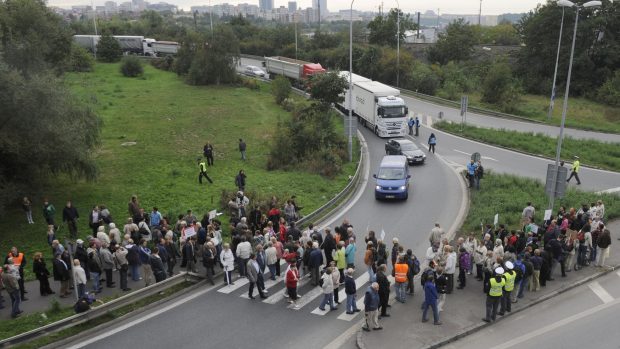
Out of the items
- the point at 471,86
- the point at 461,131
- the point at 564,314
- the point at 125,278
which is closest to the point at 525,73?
the point at 471,86

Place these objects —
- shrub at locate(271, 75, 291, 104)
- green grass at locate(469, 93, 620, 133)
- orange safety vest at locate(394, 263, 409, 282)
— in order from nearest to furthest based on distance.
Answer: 1. orange safety vest at locate(394, 263, 409, 282)
2. green grass at locate(469, 93, 620, 133)
3. shrub at locate(271, 75, 291, 104)

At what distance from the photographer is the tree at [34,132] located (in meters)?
19.1

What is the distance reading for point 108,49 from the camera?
83625 millimetres

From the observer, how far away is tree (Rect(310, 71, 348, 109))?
123 ft

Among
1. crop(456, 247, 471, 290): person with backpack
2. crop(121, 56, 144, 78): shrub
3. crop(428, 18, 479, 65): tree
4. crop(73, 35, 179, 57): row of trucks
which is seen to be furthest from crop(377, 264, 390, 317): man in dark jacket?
crop(73, 35, 179, 57): row of trucks

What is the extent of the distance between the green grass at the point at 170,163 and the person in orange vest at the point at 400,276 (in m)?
8.51

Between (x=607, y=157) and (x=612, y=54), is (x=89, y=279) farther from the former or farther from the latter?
(x=612, y=54)

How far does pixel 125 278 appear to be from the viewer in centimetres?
1524

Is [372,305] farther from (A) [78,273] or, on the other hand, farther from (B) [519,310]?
(A) [78,273]

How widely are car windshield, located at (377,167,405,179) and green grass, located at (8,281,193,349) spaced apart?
12884 millimetres

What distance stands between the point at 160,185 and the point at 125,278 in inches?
436

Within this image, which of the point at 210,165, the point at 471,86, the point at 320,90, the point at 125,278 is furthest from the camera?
the point at 471,86

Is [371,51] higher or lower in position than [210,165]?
higher

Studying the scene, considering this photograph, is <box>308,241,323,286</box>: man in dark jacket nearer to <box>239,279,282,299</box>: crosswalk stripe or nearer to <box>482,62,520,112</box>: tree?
<box>239,279,282,299</box>: crosswalk stripe
